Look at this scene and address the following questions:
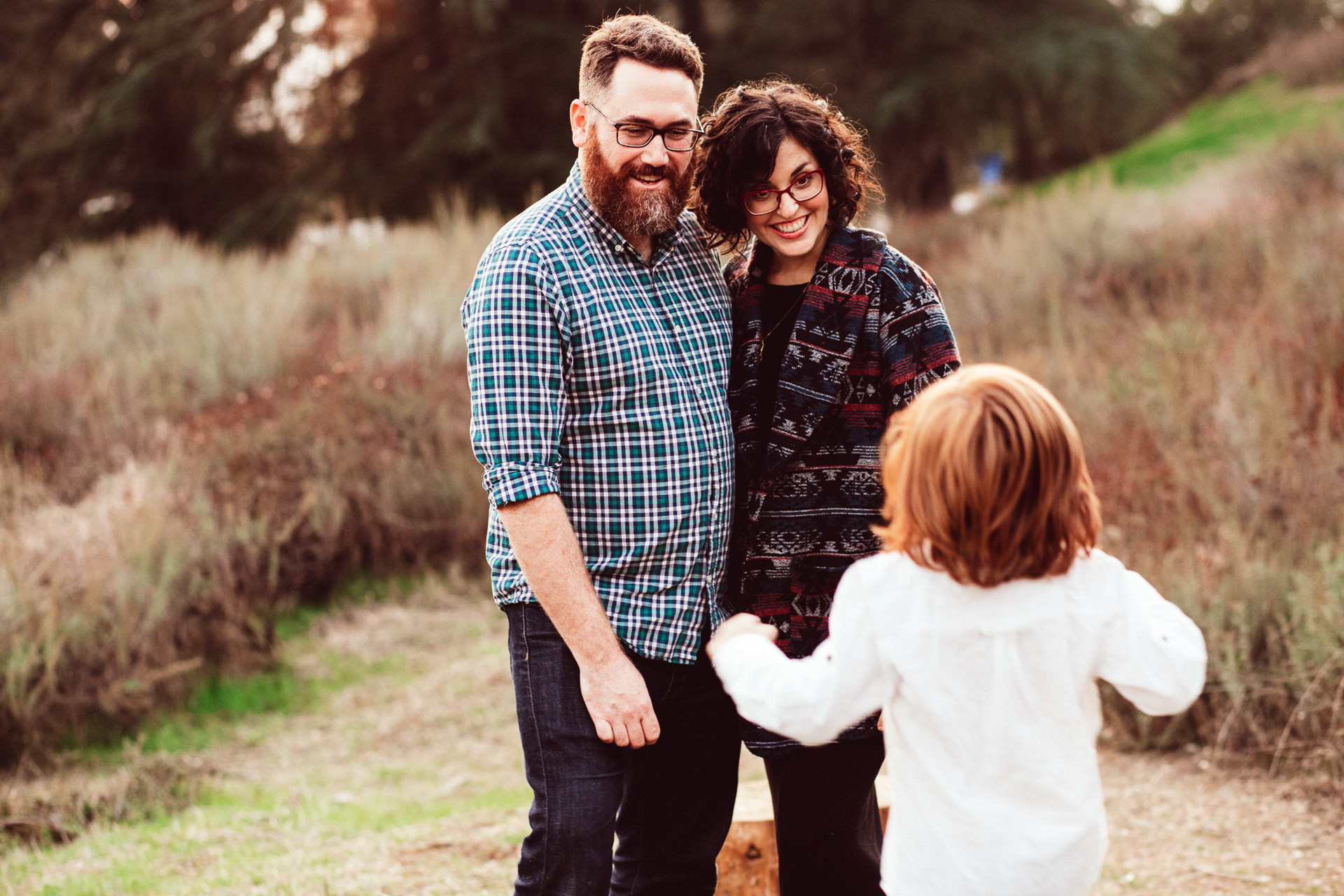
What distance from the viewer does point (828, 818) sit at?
211 cm

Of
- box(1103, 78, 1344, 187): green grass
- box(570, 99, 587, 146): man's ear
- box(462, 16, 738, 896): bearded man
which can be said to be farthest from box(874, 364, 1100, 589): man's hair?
box(1103, 78, 1344, 187): green grass

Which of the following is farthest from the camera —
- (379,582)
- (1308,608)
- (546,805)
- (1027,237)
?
(1027,237)

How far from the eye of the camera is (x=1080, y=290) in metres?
8.11

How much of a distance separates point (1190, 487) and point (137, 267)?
850 centimetres

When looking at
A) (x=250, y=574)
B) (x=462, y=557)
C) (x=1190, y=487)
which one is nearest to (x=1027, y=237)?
(x=1190, y=487)

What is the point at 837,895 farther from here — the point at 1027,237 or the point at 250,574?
the point at 1027,237

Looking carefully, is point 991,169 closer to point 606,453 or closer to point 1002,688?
point 606,453

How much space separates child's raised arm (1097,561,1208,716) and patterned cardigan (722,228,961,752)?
0.62m

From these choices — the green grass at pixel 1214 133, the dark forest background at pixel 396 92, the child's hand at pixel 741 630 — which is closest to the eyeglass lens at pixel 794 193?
the child's hand at pixel 741 630

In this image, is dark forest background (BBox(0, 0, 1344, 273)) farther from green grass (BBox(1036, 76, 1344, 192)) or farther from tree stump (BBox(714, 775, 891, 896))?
tree stump (BBox(714, 775, 891, 896))

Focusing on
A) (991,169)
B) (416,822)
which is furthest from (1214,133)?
(416,822)

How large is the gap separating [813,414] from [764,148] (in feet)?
1.75

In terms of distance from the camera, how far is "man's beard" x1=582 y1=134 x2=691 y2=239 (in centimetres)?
212

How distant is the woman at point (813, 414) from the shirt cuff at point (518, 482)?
1.42 ft
